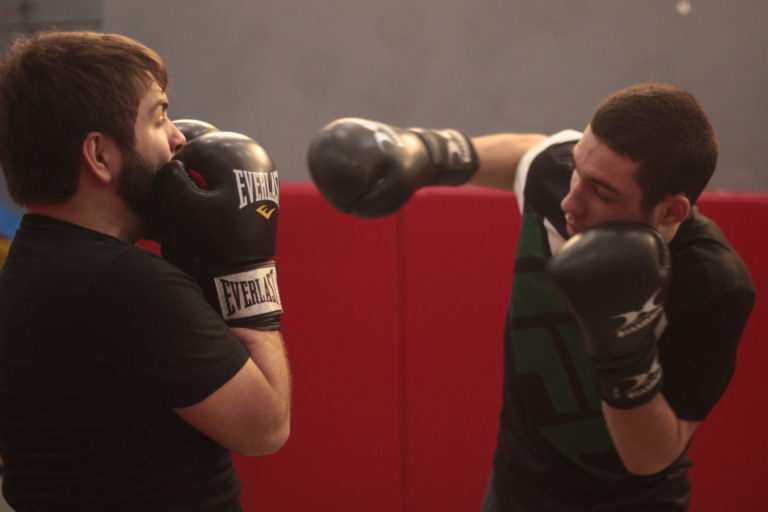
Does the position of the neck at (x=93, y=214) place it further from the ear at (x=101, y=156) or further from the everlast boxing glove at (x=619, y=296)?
the everlast boxing glove at (x=619, y=296)

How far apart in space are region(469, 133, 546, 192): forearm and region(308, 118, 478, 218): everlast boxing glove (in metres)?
0.20

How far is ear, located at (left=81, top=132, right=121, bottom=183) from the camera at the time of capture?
0.93 m

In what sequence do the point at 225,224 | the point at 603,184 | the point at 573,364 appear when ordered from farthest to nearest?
the point at 573,364
the point at 603,184
the point at 225,224

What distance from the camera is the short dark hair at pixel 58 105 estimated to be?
91 cm

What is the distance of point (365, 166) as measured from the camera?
119 cm

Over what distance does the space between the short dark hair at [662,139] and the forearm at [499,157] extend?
351 millimetres

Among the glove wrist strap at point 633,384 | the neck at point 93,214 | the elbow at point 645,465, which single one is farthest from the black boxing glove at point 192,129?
the elbow at point 645,465

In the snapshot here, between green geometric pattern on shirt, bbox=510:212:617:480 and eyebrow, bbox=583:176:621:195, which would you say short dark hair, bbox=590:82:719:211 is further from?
green geometric pattern on shirt, bbox=510:212:617:480

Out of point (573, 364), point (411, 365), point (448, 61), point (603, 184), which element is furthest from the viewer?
point (448, 61)

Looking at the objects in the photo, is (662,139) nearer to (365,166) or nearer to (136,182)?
(365,166)

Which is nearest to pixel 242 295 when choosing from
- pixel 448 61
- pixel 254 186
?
pixel 254 186

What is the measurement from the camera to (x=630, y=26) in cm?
249

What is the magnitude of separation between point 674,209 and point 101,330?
0.81m

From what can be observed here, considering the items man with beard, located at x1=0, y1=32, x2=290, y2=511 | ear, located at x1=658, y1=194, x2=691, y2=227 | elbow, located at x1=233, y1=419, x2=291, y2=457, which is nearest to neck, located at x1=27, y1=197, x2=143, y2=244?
man with beard, located at x1=0, y1=32, x2=290, y2=511
